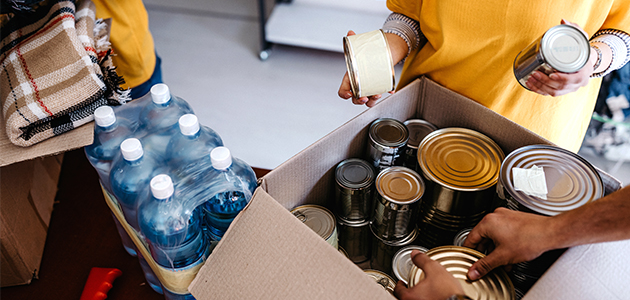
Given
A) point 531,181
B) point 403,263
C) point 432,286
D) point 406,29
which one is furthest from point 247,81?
point 432,286

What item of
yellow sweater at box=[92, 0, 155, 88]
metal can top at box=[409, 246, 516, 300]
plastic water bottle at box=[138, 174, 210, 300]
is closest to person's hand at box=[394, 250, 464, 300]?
metal can top at box=[409, 246, 516, 300]

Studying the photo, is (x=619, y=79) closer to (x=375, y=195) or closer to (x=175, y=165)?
(x=375, y=195)

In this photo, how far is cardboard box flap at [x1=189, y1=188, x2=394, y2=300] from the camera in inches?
25.7

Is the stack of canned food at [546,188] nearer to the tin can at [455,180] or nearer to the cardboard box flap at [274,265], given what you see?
→ the tin can at [455,180]

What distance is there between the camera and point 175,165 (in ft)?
2.82

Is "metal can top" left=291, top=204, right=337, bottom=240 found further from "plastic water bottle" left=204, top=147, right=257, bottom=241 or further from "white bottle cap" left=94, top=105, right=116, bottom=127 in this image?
"white bottle cap" left=94, top=105, right=116, bottom=127

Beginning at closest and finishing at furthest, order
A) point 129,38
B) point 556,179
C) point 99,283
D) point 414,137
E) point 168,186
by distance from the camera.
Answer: point 168,186
point 556,179
point 99,283
point 414,137
point 129,38

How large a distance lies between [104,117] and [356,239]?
66 centimetres

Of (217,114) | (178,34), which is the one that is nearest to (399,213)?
(217,114)

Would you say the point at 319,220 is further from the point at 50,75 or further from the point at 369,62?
the point at 50,75

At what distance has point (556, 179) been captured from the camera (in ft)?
2.67

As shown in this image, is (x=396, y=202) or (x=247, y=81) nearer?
(x=396, y=202)

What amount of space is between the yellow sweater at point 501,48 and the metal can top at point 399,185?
34cm

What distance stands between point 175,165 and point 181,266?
8.7 inches
